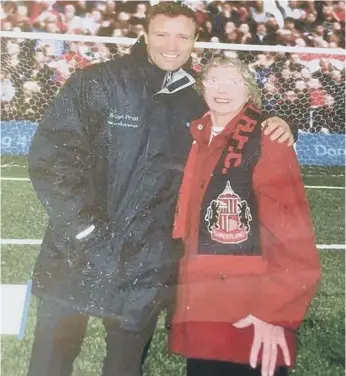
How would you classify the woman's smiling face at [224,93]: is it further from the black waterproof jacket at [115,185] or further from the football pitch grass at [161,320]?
the football pitch grass at [161,320]

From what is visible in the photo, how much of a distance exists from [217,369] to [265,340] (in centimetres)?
6

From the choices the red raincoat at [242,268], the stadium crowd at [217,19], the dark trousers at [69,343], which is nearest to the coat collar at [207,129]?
the red raincoat at [242,268]

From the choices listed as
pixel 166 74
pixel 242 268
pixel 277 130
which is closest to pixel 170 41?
pixel 166 74

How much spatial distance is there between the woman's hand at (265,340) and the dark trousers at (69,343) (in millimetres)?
109

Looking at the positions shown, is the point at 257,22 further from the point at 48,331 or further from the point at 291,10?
the point at 48,331

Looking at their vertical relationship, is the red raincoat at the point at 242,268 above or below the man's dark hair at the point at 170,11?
below

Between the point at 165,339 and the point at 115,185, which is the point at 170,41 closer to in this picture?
the point at 115,185

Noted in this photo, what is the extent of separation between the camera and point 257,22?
626mm

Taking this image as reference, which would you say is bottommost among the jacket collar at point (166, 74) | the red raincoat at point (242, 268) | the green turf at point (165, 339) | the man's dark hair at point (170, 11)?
the green turf at point (165, 339)

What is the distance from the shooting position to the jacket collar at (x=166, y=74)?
56 cm

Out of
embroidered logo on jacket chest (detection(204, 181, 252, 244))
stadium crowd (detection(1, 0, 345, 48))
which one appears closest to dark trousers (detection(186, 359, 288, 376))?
embroidered logo on jacket chest (detection(204, 181, 252, 244))

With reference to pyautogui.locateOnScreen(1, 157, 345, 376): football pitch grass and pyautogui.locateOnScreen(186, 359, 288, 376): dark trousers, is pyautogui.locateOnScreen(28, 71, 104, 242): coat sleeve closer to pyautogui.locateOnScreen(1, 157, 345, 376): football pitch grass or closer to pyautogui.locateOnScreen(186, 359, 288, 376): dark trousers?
pyautogui.locateOnScreen(1, 157, 345, 376): football pitch grass

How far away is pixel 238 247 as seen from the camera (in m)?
0.54

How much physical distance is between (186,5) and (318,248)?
0.33 meters
